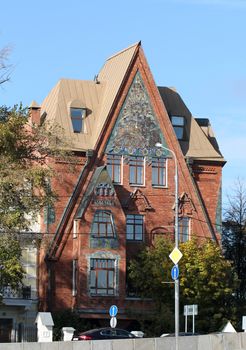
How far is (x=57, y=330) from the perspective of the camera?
206 ft

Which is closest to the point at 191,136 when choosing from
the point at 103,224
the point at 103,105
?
the point at 103,105

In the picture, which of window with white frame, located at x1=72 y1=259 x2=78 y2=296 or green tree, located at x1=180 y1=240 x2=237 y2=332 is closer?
green tree, located at x1=180 y1=240 x2=237 y2=332

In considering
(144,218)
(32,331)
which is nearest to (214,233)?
(144,218)

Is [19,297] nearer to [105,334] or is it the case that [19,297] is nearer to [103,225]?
[103,225]

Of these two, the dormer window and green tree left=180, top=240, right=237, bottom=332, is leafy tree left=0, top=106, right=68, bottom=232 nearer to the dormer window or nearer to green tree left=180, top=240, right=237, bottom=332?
green tree left=180, top=240, right=237, bottom=332

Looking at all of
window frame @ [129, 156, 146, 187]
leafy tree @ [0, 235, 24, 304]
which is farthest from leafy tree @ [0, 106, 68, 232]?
window frame @ [129, 156, 146, 187]

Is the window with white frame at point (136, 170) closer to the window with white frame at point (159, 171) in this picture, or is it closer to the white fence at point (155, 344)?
the window with white frame at point (159, 171)

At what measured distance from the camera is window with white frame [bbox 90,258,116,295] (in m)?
67.0

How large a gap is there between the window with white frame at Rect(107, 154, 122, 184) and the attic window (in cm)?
307

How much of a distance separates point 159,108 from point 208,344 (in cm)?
3404

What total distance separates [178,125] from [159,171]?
4.82 meters

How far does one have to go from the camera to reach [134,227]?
229ft

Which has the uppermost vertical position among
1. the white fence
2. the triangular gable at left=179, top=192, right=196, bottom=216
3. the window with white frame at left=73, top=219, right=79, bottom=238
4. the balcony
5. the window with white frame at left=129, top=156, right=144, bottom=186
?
the window with white frame at left=129, top=156, right=144, bottom=186

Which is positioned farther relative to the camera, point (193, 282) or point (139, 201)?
point (139, 201)
